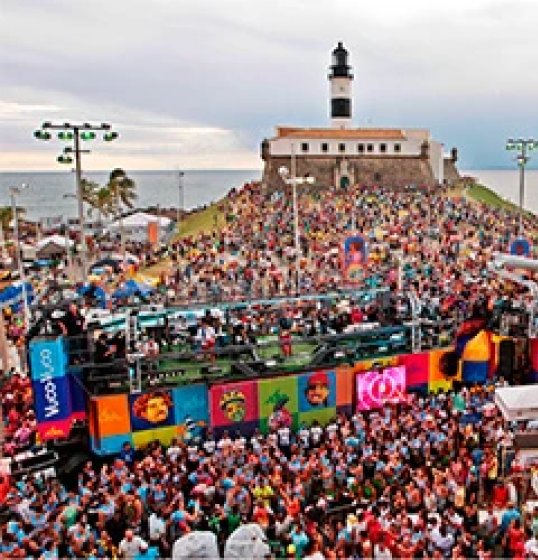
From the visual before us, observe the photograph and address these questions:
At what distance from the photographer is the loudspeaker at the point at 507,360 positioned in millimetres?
14641

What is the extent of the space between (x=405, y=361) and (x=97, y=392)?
696 cm

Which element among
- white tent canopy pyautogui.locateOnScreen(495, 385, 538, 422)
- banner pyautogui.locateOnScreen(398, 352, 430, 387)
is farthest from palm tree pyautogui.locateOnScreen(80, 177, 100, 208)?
A: white tent canopy pyautogui.locateOnScreen(495, 385, 538, 422)

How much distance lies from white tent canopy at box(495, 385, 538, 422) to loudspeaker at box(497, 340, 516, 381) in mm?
5097

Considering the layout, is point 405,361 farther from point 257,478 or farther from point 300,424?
point 257,478

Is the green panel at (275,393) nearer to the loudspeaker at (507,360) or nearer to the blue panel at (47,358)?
the blue panel at (47,358)

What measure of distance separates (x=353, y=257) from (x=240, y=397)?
707cm

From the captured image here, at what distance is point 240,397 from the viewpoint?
12797 millimetres

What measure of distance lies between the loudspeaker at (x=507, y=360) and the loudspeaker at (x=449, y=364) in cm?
112

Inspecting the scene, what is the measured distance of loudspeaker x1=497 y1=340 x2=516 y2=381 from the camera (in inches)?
576

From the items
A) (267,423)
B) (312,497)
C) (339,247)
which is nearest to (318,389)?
(267,423)

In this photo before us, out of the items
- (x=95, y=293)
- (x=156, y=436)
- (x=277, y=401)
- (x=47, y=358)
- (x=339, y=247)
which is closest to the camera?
(x=47, y=358)

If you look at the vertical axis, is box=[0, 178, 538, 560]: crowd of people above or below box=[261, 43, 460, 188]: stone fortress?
below

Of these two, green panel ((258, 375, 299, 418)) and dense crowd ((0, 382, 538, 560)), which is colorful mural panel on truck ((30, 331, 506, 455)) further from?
dense crowd ((0, 382, 538, 560))

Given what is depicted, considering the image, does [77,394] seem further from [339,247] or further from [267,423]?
[339,247]
